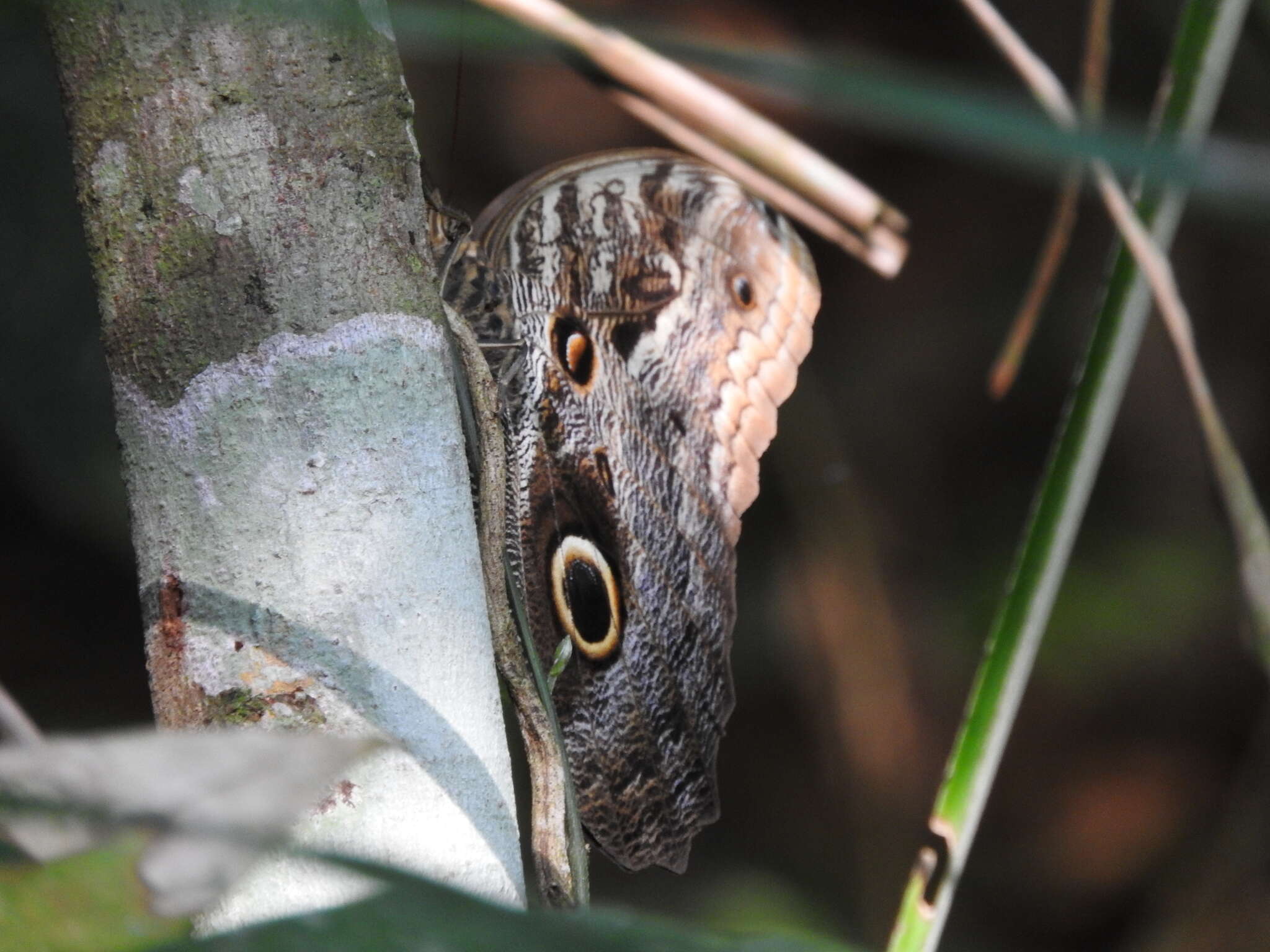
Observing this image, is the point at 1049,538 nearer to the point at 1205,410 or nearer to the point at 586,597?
the point at 1205,410

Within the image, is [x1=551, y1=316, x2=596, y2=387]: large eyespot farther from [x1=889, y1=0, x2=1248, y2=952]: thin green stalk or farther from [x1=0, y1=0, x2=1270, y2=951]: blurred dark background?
[x1=0, y1=0, x2=1270, y2=951]: blurred dark background

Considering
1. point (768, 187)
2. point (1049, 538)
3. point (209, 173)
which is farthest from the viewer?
point (768, 187)

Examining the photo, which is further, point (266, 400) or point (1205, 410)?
point (1205, 410)

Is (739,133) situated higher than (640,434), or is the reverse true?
(739,133)

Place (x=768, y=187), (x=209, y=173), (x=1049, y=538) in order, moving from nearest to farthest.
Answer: (x=209, y=173) → (x=1049, y=538) → (x=768, y=187)

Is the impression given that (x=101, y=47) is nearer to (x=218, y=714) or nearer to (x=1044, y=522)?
(x=218, y=714)

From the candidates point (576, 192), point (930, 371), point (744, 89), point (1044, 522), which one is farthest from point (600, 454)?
point (930, 371)

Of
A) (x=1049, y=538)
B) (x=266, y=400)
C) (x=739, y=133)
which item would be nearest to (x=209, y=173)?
(x=266, y=400)
